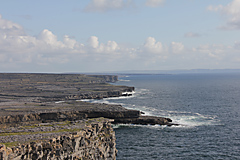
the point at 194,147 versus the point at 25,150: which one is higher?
the point at 25,150

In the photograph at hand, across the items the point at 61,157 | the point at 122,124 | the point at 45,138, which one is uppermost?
the point at 45,138

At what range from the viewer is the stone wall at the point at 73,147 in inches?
1707

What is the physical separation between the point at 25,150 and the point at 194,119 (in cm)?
8612

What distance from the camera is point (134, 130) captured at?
317 feet

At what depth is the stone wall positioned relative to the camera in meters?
43.4

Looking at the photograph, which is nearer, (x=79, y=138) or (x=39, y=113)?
(x=79, y=138)

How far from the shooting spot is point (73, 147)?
4956cm

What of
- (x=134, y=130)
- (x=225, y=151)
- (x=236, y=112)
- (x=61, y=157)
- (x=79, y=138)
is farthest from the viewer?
(x=236, y=112)

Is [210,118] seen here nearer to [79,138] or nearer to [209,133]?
[209,133]

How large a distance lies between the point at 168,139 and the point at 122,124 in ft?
94.9

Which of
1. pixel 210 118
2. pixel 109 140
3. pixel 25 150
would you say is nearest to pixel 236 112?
pixel 210 118

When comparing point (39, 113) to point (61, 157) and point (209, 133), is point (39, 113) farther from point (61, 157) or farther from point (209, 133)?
point (209, 133)

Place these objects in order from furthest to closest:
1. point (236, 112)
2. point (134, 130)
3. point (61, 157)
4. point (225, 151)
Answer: point (236, 112) → point (134, 130) → point (225, 151) → point (61, 157)

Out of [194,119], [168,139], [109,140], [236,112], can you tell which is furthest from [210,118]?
[109,140]
